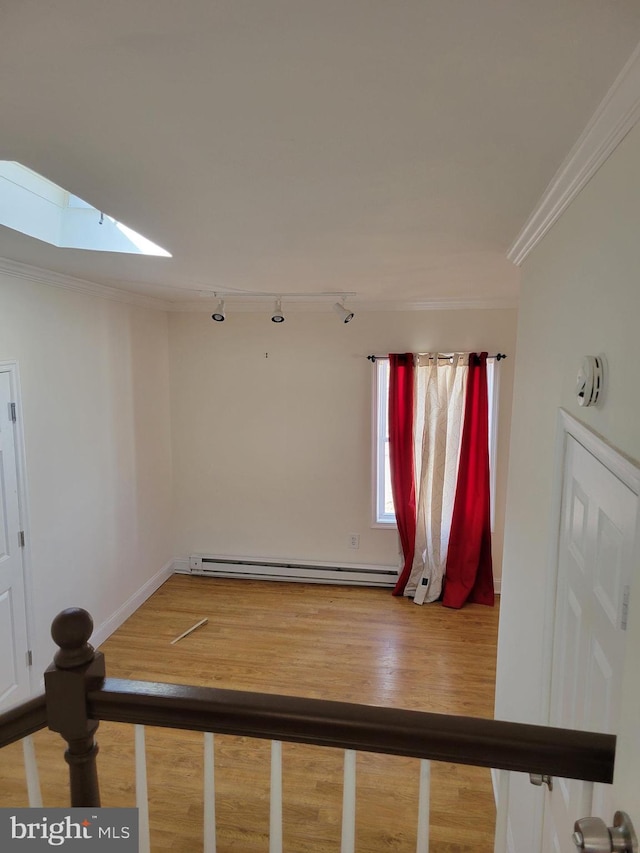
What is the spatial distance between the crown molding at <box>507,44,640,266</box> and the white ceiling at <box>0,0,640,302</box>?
3cm

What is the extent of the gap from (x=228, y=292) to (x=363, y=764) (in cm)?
303

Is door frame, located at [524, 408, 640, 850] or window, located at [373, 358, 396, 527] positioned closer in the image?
door frame, located at [524, 408, 640, 850]

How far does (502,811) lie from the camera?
2.96 ft

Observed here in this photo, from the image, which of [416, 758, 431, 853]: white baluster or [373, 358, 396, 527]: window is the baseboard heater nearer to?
[373, 358, 396, 527]: window

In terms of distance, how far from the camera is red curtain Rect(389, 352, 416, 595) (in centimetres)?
430

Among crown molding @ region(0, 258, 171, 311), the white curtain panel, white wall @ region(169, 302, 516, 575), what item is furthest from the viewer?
white wall @ region(169, 302, 516, 575)

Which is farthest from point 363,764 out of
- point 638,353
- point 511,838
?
point 638,353

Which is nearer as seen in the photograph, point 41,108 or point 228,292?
point 41,108

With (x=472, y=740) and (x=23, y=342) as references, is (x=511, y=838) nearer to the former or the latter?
(x=472, y=740)

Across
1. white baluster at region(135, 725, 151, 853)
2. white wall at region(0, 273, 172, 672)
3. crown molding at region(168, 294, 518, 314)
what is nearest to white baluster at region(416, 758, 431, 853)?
white baluster at region(135, 725, 151, 853)

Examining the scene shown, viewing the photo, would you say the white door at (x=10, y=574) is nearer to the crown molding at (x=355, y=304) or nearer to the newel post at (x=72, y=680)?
the crown molding at (x=355, y=304)

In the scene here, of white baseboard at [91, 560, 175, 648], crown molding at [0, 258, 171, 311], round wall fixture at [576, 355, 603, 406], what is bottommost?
white baseboard at [91, 560, 175, 648]

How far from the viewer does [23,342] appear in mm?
2936

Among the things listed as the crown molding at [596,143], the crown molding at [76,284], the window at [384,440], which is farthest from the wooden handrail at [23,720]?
the window at [384,440]
